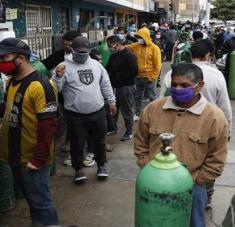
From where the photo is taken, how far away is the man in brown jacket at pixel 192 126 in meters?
2.78

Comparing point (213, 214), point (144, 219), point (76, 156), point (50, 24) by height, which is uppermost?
point (50, 24)

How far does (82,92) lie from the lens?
470cm

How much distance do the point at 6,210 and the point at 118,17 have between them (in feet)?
65.4

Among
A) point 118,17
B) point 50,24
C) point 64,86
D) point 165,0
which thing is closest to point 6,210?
point 64,86

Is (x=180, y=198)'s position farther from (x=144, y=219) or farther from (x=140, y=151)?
(x=140, y=151)

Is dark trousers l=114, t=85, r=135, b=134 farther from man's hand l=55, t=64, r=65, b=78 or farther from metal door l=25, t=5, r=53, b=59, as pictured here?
man's hand l=55, t=64, r=65, b=78

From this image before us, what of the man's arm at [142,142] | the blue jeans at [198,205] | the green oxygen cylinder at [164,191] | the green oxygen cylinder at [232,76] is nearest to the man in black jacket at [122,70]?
the man's arm at [142,142]

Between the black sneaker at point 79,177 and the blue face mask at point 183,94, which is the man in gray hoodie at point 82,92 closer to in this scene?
the black sneaker at point 79,177

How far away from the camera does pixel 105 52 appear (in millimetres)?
7965

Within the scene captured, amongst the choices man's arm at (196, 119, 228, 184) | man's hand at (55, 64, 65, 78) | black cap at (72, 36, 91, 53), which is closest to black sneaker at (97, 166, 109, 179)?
man's hand at (55, 64, 65, 78)

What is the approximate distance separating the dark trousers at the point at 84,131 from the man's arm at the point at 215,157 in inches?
85.0

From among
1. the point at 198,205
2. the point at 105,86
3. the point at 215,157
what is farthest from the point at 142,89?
the point at 215,157

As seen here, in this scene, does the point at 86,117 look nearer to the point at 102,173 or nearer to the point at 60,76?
the point at 60,76

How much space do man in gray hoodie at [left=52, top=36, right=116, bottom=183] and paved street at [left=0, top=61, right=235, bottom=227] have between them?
39 centimetres
